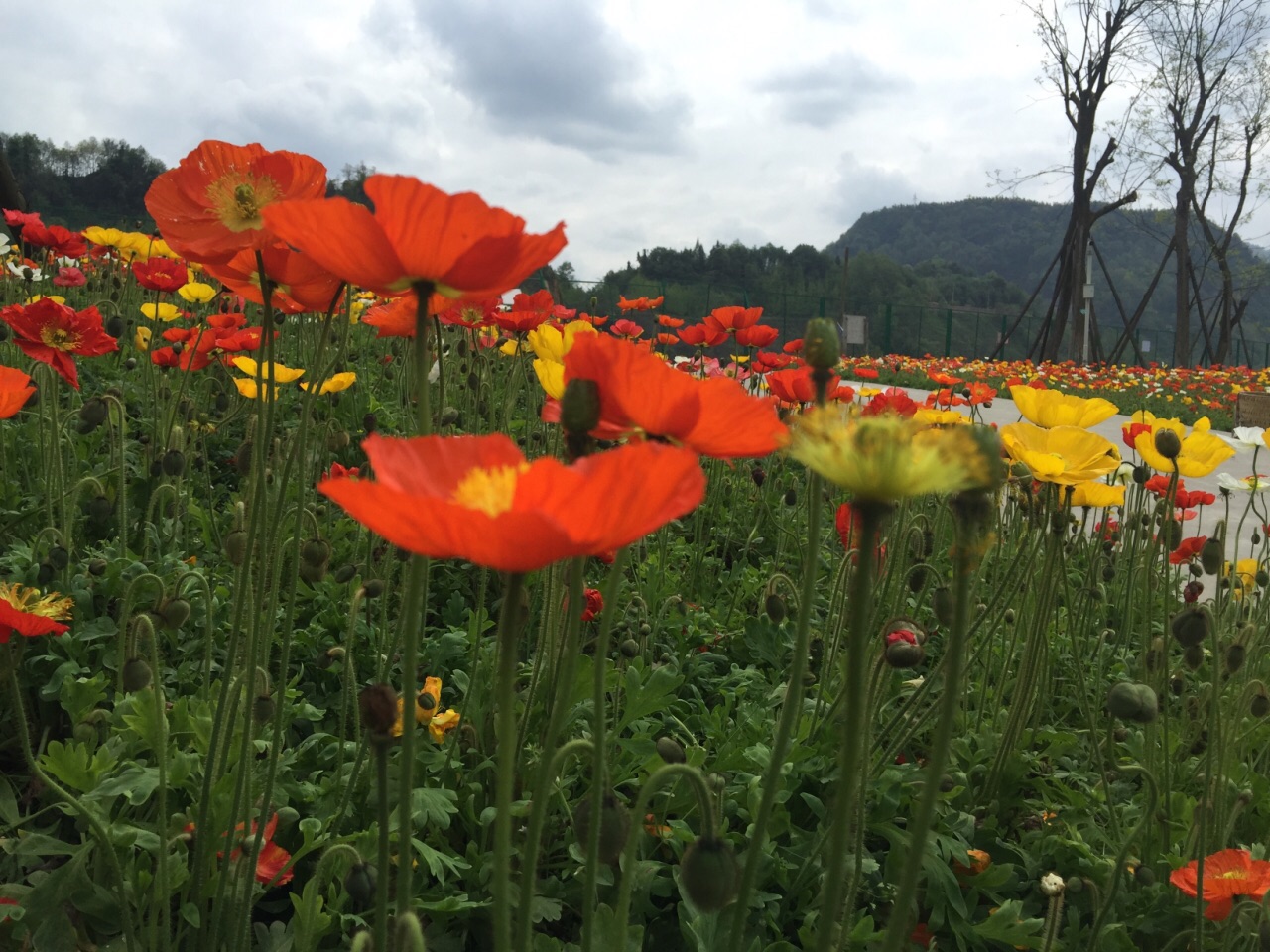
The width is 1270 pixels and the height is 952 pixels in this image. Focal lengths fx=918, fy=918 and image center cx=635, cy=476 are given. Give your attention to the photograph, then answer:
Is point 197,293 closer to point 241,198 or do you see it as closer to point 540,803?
point 241,198

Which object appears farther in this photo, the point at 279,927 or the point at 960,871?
the point at 960,871

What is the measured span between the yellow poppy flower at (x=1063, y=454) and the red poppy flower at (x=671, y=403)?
648 mm

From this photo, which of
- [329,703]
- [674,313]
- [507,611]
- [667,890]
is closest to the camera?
[507,611]

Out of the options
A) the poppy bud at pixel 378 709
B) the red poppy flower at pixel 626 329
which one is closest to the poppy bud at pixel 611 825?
the poppy bud at pixel 378 709

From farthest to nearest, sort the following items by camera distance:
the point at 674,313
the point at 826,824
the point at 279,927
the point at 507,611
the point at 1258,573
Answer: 1. the point at 674,313
2. the point at 1258,573
3. the point at 826,824
4. the point at 279,927
5. the point at 507,611

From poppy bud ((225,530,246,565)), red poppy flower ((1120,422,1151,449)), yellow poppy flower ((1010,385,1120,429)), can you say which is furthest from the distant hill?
poppy bud ((225,530,246,565))

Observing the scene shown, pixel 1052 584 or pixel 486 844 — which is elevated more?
pixel 1052 584

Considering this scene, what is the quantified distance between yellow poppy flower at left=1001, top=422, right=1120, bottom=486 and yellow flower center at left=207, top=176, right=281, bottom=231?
90cm

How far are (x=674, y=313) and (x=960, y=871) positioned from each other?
23.9m

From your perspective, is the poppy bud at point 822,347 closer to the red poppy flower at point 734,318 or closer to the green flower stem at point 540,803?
the green flower stem at point 540,803

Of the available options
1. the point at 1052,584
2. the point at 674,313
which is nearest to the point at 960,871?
the point at 1052,584

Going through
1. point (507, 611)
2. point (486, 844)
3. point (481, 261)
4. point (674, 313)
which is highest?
point (674, 313)

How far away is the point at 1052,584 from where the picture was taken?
1538 millimetres

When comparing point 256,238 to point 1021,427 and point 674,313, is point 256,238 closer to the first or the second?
point 1021,427
